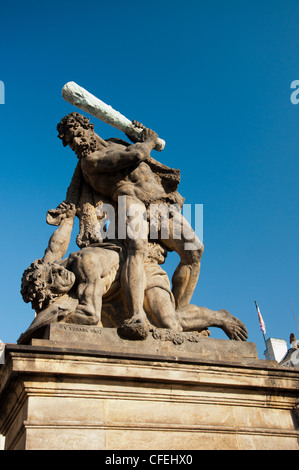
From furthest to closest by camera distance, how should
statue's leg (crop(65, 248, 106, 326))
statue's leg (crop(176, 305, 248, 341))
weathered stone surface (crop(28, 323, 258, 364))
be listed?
statue's leg (crop(176, 305, 248, 341)) < statue's leg (crop(65, 248, 106, 326)) < weathered stone surface (crop(28, 323, 258, 364))

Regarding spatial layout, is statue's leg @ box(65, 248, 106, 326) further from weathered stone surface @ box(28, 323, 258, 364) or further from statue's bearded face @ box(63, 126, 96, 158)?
statue's bearded face @ box(63, 126, 96, 158)

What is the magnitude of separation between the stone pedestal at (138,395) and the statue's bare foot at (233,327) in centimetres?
60

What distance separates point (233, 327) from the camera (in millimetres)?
6973

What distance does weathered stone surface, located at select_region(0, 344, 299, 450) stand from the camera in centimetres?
504

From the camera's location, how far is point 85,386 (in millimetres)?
5258

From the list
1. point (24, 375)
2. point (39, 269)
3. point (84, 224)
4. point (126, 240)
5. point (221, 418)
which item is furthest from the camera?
point (84, 224)

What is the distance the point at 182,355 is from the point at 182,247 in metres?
1.86

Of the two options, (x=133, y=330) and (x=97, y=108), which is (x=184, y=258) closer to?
(x=133, y=330)

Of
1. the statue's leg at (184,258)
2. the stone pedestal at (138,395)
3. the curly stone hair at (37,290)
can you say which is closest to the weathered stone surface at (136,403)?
the stone pedestal at (138,395)

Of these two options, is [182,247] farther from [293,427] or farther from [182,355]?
[293,427]
